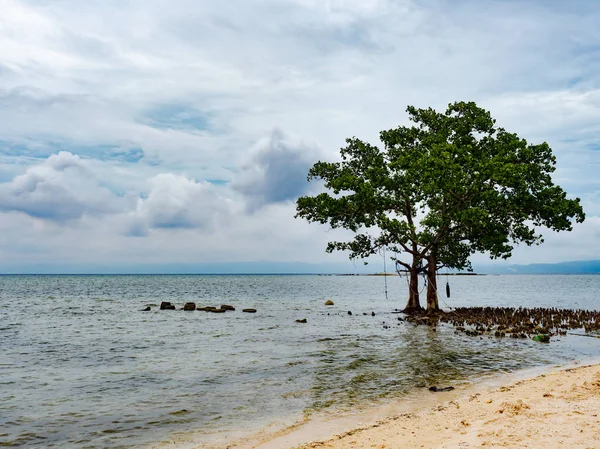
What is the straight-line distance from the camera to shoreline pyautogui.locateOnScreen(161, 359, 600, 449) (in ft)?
28.2

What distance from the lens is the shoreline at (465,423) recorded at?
28.2 ft

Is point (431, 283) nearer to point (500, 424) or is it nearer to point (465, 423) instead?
point (465, 423)

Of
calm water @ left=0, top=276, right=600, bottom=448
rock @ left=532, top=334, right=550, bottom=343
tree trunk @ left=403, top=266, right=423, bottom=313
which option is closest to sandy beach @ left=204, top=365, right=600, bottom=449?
calm water @ left=0, top=276, right=600, bottom=448

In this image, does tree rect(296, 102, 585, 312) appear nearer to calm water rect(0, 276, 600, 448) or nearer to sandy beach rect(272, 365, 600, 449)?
calm water rect(0, 276, 600, 448)

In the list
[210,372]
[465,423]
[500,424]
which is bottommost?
[210,372]

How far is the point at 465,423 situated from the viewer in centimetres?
992

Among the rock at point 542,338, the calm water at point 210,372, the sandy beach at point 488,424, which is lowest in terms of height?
the calm water at point 210,372

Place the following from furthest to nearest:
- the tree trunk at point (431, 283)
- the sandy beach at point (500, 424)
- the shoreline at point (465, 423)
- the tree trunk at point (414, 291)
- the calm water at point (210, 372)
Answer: the tree trunk at point (414, 291), the tree trunk at point (431, 283), the calm water at point (210, 372), the shoreline at point (465, 423), the sandy beach at point (500, 424)

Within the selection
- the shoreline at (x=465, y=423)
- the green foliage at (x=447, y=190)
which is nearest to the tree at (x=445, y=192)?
the green foliage at (x=447, y=190)

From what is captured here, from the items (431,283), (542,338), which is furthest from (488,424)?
(431,283)

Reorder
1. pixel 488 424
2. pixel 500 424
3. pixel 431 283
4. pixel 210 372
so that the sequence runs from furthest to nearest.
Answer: pixel 431 283 → pixel 210 372 → pixel 488 424 → pixel 500 424

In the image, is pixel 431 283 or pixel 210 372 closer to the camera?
pixel 210 372

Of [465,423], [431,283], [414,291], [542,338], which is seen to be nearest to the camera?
[465,423]

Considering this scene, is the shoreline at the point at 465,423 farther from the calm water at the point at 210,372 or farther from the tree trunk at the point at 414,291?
the tree trunk at the point at 414,291
